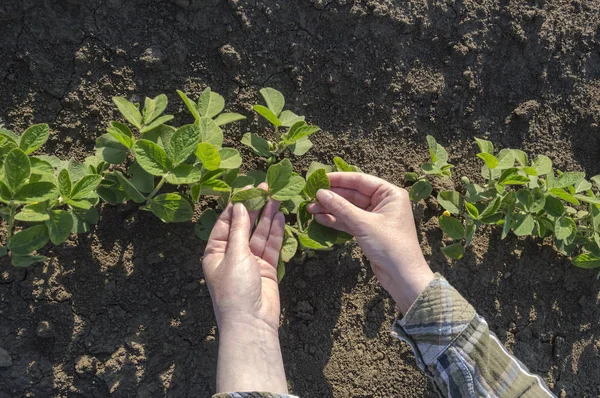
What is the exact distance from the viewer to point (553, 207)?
2258mm

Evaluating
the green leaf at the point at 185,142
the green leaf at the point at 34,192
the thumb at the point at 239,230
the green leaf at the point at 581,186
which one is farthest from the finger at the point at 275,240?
the green leaf at the point at 581,186

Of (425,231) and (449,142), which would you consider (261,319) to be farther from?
(449,142)

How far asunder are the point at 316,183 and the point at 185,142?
20.6 inches

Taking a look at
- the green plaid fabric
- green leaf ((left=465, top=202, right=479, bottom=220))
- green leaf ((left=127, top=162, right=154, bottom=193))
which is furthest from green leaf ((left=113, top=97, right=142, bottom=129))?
green leaf ((left=465, top=202, right=479, bottom=220))

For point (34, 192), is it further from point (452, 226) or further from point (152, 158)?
point (452, 226)

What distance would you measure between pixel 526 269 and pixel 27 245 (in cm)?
228

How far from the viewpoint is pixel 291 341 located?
2.33 metres

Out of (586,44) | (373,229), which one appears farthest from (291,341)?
(586,44)

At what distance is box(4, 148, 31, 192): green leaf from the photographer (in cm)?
164

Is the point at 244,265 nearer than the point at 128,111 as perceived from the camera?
Yes

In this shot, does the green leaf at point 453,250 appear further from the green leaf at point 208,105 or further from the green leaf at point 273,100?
the green leaf at point 208,105

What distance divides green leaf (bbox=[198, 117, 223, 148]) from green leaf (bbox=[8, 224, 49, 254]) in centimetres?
65

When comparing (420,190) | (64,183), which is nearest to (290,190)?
(420,190)

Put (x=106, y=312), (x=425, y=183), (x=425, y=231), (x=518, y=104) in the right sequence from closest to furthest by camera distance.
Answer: (x=106, y=312) < (x=425, y=183) < (x=425, y=231) < (x=518, y=104)
